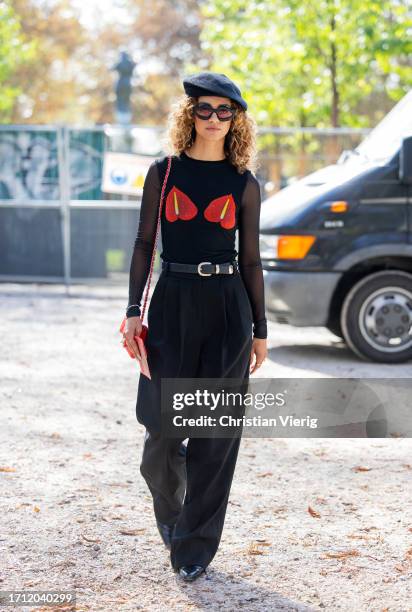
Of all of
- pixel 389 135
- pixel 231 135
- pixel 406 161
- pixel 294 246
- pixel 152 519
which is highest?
pixel 389 135

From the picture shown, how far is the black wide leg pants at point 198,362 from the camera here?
3.83 meters

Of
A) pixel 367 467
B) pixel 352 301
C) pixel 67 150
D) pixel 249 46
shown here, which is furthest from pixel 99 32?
pixel 367 467

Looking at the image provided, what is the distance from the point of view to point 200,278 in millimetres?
3832

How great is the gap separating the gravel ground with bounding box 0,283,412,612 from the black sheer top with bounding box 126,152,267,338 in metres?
1.01

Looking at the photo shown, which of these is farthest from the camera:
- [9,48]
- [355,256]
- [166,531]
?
[9,48]

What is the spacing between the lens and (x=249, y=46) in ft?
74.3

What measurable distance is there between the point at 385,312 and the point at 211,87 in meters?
5.09

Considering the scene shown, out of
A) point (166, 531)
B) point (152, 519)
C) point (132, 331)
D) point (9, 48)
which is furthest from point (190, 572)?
point (9, 48)

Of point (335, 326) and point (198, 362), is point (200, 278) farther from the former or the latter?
point (335, 326)

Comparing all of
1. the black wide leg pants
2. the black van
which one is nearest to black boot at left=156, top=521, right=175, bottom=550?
Result: the black wide leg pants

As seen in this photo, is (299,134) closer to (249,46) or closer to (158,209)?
(249,46)

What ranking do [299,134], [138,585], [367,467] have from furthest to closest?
[299,134] → [367,467] → [138,585]

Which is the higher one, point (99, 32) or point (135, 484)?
point (99, 32)

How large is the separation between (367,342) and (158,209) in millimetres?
5014
